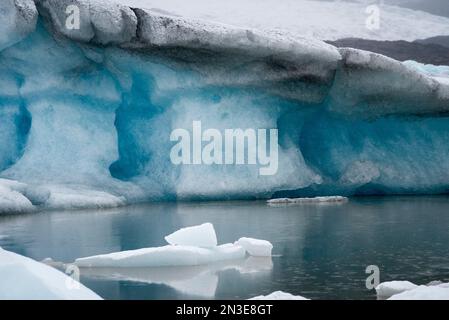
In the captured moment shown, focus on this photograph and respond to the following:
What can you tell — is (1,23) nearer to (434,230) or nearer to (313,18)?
(434,230)

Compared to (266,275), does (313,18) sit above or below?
above

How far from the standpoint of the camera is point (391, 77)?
35.1 ft

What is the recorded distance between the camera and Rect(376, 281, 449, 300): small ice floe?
9.54 ft

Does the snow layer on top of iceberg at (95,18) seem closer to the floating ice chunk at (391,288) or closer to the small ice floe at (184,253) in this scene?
the small ice floe at (184,253)

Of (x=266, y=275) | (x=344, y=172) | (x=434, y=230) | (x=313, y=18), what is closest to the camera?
(x=266, y=275)

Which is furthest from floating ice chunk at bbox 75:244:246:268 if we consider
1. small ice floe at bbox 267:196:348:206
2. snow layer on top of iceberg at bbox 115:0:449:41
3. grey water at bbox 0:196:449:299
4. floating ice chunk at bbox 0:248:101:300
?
snow layer on top of iceberg at bbox 115:0:449:41

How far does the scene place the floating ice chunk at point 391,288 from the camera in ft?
11.5

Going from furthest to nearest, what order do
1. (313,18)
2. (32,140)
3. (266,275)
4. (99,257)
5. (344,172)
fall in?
(313,18) < (344,172) < (32,140) < (99,257) < (266,275)

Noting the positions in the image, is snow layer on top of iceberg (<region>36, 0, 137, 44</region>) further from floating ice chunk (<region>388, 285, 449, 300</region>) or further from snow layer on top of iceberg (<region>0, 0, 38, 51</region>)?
floating ice chunk (<region>388, 285, 449, 300</region>)

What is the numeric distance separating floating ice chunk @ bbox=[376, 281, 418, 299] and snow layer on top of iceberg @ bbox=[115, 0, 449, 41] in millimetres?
17521

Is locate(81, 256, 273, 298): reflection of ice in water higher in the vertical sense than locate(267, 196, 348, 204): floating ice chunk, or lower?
higher

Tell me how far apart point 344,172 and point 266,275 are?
27.2 ft

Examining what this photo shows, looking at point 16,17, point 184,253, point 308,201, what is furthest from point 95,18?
point 184,253

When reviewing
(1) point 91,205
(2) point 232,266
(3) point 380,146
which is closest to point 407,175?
(3) point 380,146
